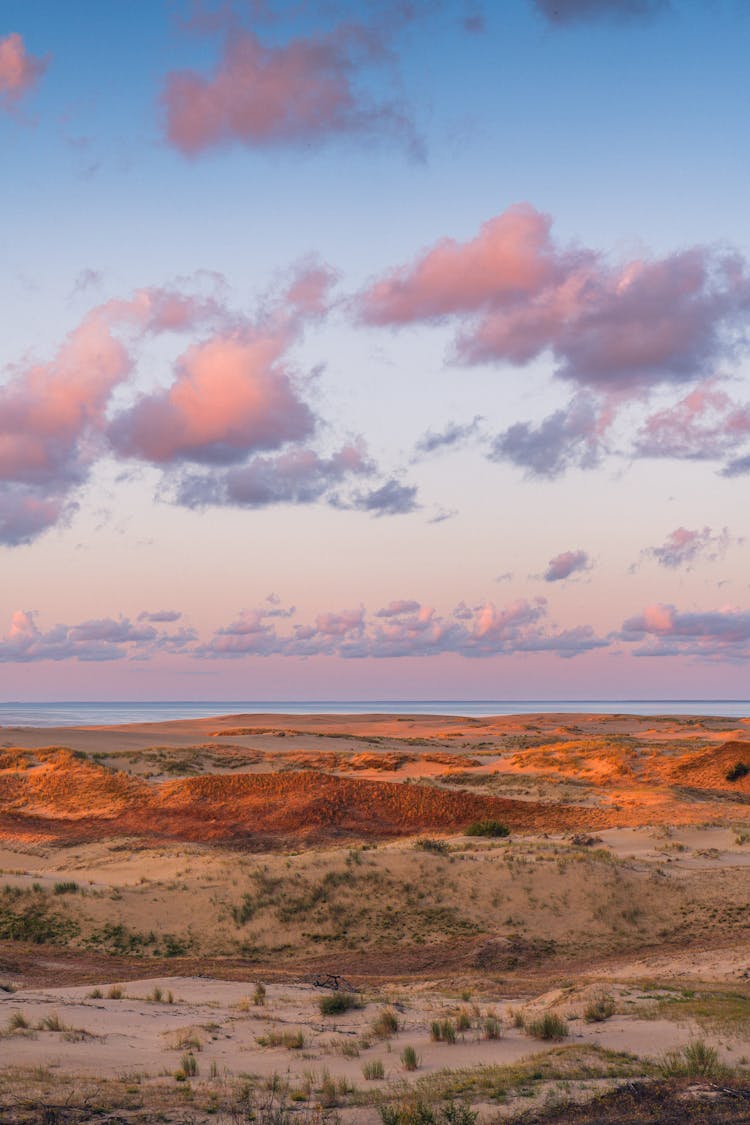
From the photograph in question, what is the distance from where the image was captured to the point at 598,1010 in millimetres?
12609

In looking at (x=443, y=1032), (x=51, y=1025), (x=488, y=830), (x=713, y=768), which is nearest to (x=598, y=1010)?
(x=443, y=1032)

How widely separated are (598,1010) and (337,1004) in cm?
425

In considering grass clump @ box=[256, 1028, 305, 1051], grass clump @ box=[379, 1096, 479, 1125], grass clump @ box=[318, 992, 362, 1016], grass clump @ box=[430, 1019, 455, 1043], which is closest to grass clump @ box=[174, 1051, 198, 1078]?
grass clump @ box=[256, 1028, 305, 1051]

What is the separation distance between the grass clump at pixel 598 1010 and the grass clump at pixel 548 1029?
0.58 metres

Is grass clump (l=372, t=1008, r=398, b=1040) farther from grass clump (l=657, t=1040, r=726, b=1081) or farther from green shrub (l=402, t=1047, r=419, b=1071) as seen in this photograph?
grass clump (l=657, t=1040, r=726, b=1081)

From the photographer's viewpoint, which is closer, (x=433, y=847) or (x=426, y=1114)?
(x=426, y=1114)

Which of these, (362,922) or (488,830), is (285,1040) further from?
(488,830)

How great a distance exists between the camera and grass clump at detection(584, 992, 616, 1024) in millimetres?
12484

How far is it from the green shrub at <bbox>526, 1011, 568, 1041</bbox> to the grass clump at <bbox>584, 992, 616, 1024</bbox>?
0.58 m

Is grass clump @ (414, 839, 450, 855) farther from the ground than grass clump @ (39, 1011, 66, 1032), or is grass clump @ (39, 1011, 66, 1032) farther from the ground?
grass clump @ (39, 1011, 66, 1032)

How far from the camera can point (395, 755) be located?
64125mm

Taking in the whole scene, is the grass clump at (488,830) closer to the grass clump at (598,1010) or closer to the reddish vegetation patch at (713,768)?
the reddish vegetation patch at (713,768)

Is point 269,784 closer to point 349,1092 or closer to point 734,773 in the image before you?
point 734,773

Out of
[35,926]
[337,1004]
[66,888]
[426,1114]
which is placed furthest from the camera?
[66,888]
